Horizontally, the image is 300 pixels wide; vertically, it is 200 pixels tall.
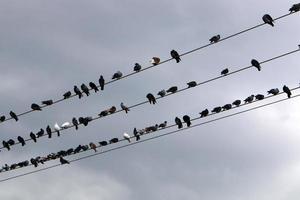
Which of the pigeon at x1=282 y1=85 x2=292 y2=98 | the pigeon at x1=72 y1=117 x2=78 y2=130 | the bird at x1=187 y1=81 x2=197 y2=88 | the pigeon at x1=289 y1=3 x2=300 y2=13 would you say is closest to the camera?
the pigeon at x1=289 y1=3 x2=300 y2=13

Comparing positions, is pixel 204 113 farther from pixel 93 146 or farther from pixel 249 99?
pixel 93 146

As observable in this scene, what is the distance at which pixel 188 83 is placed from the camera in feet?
104

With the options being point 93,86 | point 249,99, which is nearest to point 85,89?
point 93,86

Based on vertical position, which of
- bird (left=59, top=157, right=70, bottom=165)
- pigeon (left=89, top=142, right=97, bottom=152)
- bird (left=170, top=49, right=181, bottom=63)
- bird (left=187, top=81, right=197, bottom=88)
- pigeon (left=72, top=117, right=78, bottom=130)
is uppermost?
bird (left=170, top=49, right=181, bottom=63)

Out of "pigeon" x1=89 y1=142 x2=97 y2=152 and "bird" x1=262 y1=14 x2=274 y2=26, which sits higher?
"bird" x1=262 y1=14 x2=274 y2=26

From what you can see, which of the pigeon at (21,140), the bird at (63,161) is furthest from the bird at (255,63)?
the pigeon at (21,140)

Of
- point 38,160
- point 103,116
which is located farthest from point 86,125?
point 38,160

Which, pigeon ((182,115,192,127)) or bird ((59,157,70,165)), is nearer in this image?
pigeon ((182,115,192,127))

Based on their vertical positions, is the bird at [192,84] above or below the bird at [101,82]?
below

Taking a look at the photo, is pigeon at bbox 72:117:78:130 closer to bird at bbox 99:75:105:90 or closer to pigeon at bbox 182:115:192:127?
bird at bbox 99:75:105:90

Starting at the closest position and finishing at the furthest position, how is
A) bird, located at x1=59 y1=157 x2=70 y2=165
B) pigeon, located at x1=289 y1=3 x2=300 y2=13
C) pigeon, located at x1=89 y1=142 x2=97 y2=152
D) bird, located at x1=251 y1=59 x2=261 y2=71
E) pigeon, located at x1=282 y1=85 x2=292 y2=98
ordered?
pigeon, located at x1=289 y1=3 x2=300 y2=13 < bird, located at x1=251 y1=59 x2=261 y2=71 < pigeon, located at x1=282 y1=85 x2=292 y2=98 < pigeon, located at x1=89 y1=142 x2=97 y2=152 < bird, located at x1=59 y1=157 x2=70 y2=165

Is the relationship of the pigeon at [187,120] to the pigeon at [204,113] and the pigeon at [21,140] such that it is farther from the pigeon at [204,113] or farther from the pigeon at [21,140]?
the pigeon at [21,140]

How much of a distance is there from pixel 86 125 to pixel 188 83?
7.39 metres

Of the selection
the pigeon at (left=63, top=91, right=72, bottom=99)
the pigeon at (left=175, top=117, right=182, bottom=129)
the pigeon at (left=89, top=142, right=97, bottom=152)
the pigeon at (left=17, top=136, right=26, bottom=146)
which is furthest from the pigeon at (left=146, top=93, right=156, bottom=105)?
the pigeon at (left=17, top=136, right=26, bottom=146)
